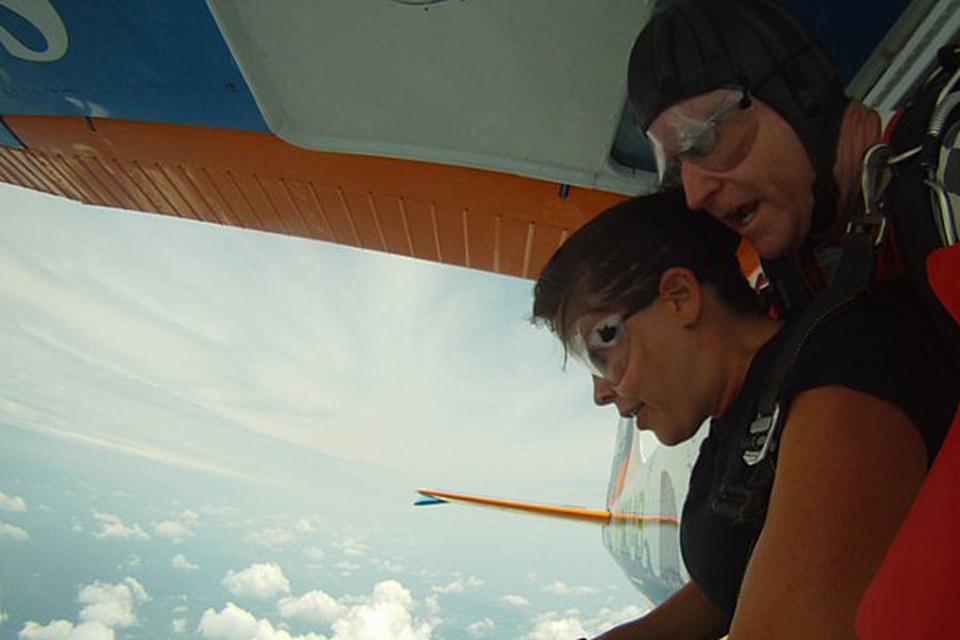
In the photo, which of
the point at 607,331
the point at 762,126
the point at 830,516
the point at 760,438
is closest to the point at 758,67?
the point at 762,126

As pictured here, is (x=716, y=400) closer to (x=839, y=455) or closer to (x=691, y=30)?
(x=839, y=455)

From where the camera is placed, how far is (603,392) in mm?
1140

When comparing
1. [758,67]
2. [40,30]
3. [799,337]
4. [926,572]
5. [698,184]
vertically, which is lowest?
[926,572]

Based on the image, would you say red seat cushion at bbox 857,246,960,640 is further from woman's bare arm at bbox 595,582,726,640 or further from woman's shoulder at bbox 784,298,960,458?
woman's bare arm at bbox 595,582,726,640

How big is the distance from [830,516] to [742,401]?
1.08 feet

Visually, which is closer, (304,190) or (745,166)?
(745,166)

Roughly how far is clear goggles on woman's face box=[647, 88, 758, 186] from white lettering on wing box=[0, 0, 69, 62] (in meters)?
1.55

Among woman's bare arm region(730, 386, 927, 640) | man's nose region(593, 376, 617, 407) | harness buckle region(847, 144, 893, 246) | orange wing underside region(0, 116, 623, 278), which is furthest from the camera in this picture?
orange wing underside region(0, 116, 623, 278)

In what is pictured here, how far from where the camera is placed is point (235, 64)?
4.96ft

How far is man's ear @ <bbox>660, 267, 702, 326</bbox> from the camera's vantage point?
3.28 ft

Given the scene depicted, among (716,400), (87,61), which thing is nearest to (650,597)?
(716,400)

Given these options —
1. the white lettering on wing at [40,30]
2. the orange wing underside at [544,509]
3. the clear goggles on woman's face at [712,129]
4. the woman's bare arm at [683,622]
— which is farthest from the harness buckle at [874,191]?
the orange wing underside at [544,509]

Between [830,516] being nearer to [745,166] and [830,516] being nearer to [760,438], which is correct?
[760,438]

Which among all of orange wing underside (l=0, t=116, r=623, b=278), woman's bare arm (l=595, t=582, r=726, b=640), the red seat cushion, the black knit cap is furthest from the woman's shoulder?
orange wing underside (l=0, t=116, r=623, b=278)
